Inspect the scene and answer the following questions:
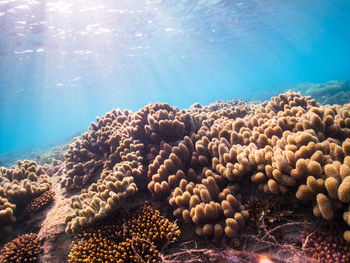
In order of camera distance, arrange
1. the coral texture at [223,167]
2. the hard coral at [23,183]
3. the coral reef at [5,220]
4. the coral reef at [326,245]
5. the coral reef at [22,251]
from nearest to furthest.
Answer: the coral reef at [326,245] < the coral texture at [223,167] < the coral reef at [22,251] < the coral reef at [5,220] < the hard coral at [23,183]

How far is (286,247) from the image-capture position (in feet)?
8.20

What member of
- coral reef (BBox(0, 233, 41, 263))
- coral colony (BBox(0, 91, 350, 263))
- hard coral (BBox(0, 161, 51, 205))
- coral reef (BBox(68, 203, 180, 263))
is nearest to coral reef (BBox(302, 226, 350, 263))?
coral colony (BBox(0, 91, 350, 263))

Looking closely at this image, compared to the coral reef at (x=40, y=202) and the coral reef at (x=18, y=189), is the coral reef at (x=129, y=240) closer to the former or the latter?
the coral reef at (x=18, y=189)

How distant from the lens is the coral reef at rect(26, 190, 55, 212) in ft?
15.4

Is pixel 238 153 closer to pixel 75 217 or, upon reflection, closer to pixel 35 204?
pixel 75 217

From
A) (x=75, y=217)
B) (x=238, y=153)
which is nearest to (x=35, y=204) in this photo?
(x=75, y=217)

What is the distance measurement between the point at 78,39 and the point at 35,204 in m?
25.1

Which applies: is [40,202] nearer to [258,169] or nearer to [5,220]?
[5,220]

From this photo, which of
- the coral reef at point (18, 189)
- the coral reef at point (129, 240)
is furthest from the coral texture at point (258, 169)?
the coral reef at point (18, 189)

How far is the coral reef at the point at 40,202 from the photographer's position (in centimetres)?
469

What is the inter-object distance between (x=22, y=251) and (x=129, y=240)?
2.20 meters

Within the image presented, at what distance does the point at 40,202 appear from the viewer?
15.7 feet

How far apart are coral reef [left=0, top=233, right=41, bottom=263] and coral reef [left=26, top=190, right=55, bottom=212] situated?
3.48 ft

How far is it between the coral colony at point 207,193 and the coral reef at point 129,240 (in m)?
0.02
